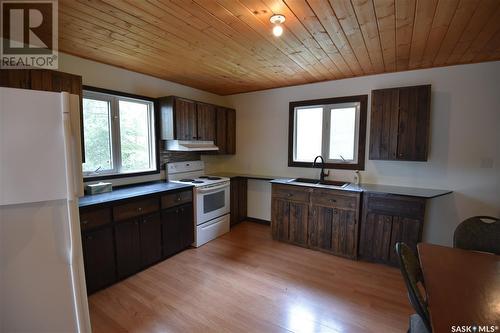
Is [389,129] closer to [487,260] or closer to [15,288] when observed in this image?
[487,260]

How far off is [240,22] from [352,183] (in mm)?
2674

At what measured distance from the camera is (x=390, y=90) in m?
2.99

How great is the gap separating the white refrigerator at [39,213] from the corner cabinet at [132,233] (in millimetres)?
1104

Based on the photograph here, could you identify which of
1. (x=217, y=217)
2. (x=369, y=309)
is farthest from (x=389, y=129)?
(x=217, y=217)

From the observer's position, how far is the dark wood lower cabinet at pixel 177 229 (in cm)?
303

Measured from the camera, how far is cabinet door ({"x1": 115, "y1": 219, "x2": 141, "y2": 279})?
253 centimetres

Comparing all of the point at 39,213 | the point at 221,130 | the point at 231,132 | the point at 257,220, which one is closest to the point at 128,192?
the point at 39,213

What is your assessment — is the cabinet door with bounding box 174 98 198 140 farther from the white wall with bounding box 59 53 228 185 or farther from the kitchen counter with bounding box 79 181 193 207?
the kitchen counter with bounding box 79 181 193 207

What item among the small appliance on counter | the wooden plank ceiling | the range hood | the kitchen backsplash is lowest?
the small appliance on counter

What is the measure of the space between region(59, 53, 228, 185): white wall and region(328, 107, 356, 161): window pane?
245 cm

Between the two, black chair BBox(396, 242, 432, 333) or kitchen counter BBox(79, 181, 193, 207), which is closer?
black chair BBox(396, 242, 432, 333)

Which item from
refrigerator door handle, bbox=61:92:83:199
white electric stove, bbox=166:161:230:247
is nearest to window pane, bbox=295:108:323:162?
white electric stove, bbox=166:161:230:247

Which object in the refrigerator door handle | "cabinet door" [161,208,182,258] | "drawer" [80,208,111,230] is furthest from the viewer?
"cabinet door" [161,208,182,258]

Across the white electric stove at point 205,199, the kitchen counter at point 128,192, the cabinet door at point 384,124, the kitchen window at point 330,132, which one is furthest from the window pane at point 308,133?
the kitchen counter at point 128,192
